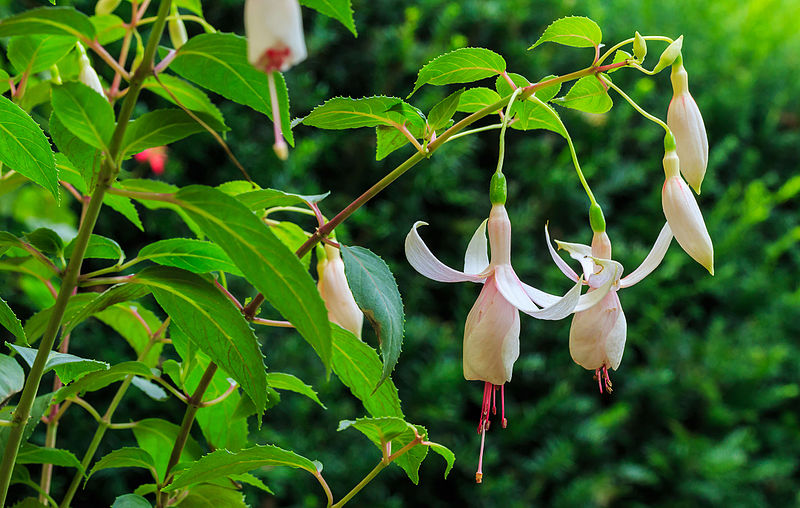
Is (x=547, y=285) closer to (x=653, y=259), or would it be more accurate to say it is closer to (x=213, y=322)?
(x=653, y=259)

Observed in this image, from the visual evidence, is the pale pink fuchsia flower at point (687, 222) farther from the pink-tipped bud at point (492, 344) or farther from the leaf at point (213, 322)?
the leaf at point (213, 322)

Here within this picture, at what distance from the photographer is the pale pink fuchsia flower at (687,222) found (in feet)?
1.29

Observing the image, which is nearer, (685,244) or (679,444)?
(685,244)

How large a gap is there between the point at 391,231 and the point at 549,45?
1.82 feet

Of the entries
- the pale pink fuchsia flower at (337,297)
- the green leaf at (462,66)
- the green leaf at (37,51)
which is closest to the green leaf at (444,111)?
the green leaf at (462,66)

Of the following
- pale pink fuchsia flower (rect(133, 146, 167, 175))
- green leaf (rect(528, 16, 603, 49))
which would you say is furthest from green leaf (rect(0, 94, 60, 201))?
→ pale pink fuchsia flower (rect(133, 146, 167, 175))

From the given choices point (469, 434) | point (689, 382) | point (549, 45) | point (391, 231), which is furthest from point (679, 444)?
point (549, 45)

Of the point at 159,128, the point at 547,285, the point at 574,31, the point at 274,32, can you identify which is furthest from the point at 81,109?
the point at 547,285

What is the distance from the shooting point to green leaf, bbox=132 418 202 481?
0.50 m

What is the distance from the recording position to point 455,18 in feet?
4.75

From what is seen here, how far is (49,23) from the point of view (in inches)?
11.6

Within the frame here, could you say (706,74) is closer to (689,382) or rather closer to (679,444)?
(689,382)

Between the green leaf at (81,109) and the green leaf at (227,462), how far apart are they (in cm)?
17

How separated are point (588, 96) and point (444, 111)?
0.10 m
